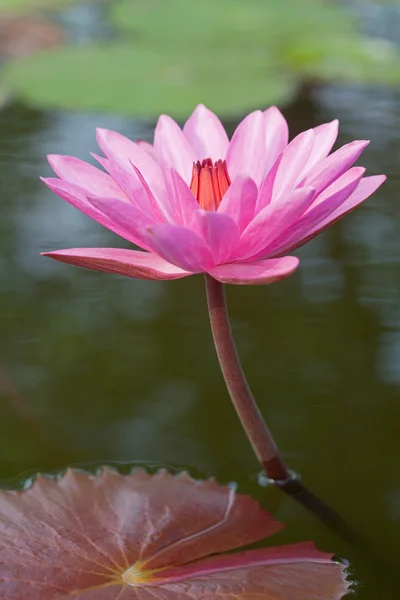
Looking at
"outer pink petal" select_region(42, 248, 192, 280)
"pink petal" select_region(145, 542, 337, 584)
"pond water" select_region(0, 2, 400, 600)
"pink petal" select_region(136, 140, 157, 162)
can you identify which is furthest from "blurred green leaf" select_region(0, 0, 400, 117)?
"pink petal" select_region(145, 542, 337, 584)

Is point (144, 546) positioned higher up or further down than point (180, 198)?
further down

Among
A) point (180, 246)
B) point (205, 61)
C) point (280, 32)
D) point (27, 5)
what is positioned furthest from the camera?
point (27, 5)

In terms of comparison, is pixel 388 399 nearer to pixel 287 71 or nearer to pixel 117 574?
pixel 117 574

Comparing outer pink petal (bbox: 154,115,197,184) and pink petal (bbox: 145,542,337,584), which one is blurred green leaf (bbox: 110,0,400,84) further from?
pink petal (bbox: 145,542,337,584)

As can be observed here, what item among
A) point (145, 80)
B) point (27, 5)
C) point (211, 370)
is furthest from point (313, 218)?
point (27, 5)

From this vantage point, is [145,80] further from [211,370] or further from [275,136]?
[275,136]

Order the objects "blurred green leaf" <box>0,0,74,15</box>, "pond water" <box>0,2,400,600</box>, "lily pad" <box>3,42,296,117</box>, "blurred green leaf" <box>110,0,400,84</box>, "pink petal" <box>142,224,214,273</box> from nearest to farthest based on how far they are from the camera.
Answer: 1. "pink petal" <box>142,224,214,273</box>
2. "pond water" <box>0,2,400,600</box>
3. "lily pad" <box>3,42,296,117</box>
4. "blurred green leaf" <box>110,0,400,84</box>
5. "blurred green leaf" <box>0,0,74,15</box>

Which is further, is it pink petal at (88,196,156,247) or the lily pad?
the lily pad
